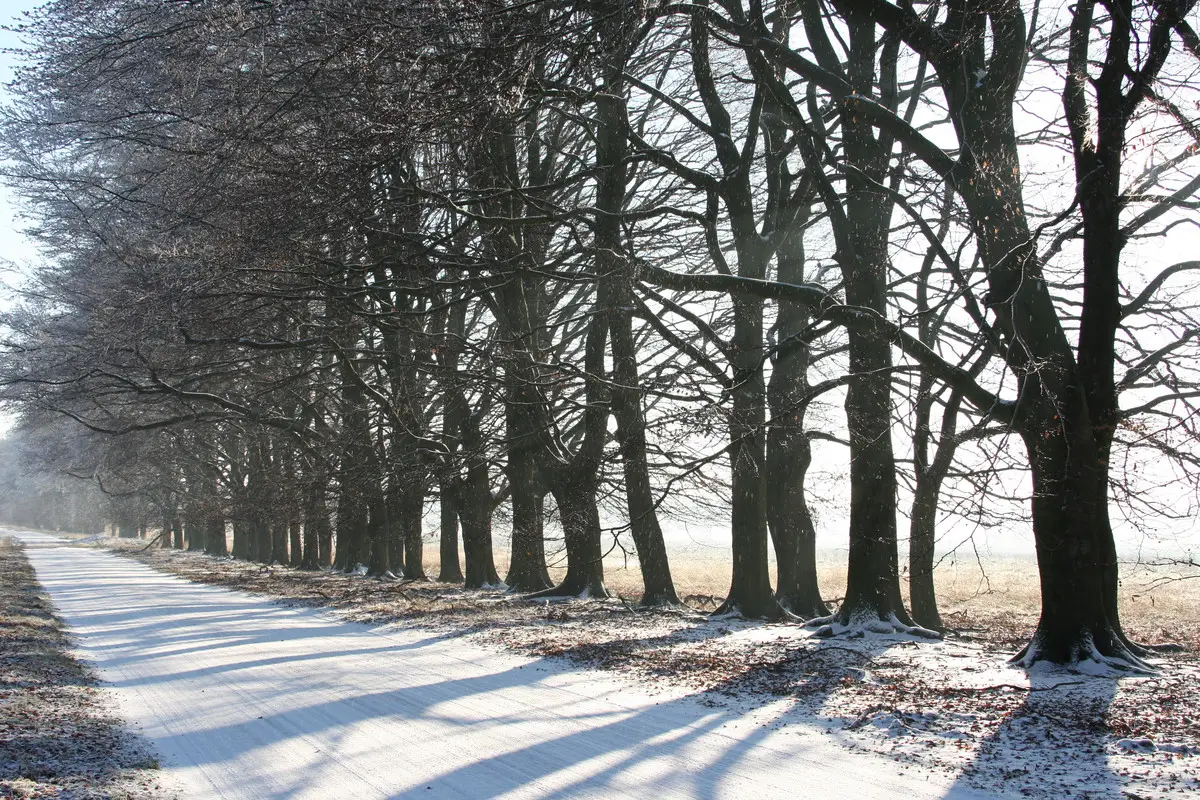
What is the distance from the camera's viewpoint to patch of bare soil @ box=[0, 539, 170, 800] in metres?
5.32

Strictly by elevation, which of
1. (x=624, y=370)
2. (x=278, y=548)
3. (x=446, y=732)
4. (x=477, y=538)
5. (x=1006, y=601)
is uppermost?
(x=624, y=370)

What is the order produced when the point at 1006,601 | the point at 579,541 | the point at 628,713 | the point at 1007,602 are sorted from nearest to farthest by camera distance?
the point at 628,713, the point at 579,541, the point at 1007,602, the point at 1006,601

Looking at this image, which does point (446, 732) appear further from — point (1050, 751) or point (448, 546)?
point (448, 546)

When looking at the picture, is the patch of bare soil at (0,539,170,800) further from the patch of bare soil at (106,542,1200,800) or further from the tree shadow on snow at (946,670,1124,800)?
the tree shadow on snow at (946,670,1124,800)

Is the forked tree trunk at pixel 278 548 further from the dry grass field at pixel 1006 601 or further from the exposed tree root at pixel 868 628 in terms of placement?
the exposed tree root at pixel 868 628

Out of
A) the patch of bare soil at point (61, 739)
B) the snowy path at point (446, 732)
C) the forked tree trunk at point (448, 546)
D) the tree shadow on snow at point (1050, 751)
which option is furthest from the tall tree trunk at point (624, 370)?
the forked tree trunk at point (448, 546)

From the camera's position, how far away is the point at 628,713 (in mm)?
7289

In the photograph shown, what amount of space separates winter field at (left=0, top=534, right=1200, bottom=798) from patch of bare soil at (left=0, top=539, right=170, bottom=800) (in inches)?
6.2

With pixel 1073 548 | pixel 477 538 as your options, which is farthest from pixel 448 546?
pixel 1073 548

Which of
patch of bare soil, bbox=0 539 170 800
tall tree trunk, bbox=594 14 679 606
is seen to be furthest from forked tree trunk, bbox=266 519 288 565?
patch of bare soil, bbox=0 539 170 800

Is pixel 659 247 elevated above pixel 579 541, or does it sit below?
above

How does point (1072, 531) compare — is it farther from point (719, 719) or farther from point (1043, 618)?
point (719, 719)

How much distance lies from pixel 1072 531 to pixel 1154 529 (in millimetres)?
774

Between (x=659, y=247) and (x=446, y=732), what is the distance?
9.79 meters
